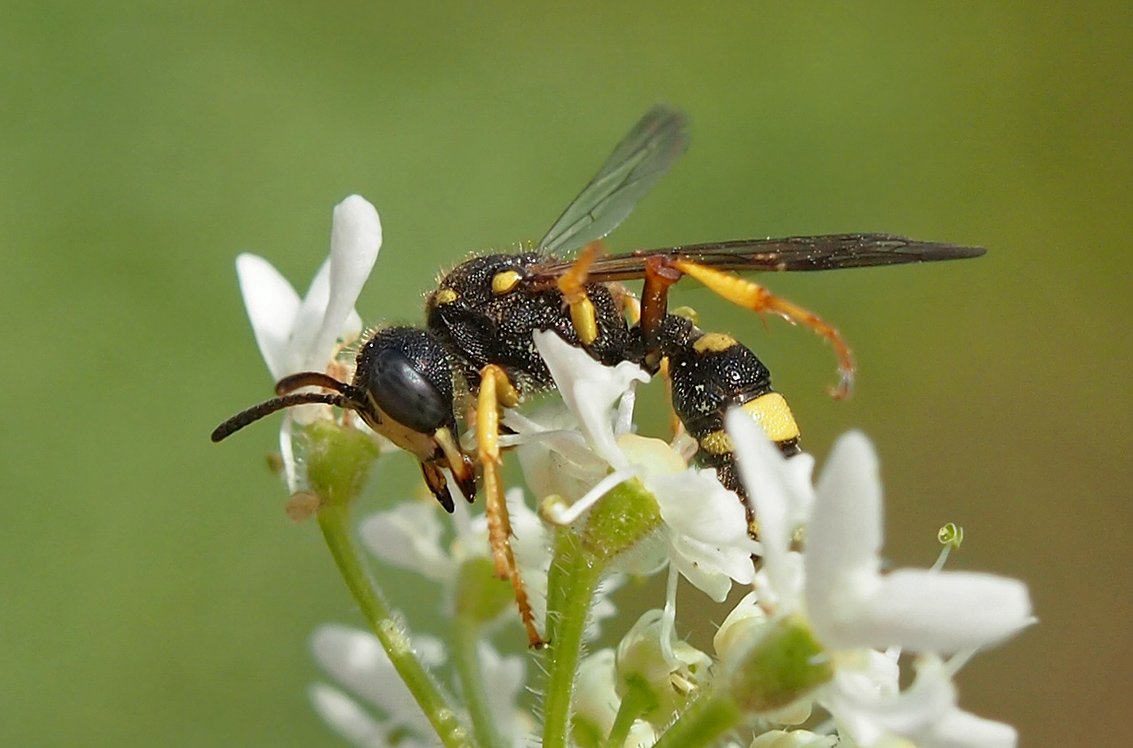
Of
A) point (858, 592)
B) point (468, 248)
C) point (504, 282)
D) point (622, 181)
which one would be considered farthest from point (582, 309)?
point (468, 248)

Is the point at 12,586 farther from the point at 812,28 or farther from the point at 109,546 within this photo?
the point at 812,28

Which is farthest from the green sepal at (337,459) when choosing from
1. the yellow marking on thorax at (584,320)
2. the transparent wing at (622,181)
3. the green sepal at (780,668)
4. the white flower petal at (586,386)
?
the green sepal at (780,668)

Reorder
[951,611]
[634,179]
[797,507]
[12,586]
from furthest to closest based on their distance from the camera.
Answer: [12,586] < [634,179] < [797,507] < [951,611]

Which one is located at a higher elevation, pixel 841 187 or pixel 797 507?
pixel 841 187

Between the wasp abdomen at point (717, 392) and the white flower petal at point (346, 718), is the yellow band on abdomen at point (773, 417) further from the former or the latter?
the white flower petal at point (346, 718)

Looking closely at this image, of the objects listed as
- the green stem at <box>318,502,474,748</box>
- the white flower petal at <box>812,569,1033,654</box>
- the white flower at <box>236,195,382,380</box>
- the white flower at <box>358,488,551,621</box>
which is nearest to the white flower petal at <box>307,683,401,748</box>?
the white flower at <box>358,488,551,621</box>

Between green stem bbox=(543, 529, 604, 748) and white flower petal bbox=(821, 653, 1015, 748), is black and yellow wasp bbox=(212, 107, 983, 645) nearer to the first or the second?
green stem bbox=(543, 529, 604, 748)

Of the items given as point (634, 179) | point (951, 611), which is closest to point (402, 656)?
point (951, 611)
